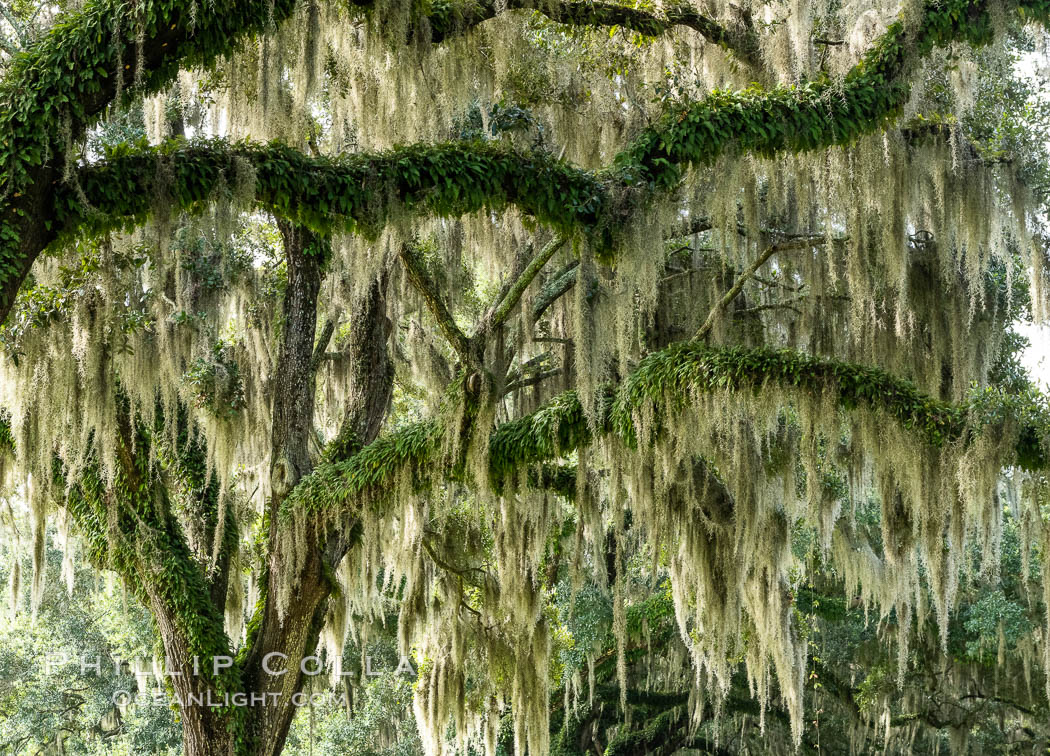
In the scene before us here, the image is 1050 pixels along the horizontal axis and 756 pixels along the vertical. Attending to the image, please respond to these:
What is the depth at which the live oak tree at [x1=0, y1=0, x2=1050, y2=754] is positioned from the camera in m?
5.79

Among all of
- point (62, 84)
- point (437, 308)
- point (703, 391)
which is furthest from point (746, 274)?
point (62, 84)

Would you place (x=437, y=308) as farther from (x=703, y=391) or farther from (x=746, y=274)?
(x=746, y=274)

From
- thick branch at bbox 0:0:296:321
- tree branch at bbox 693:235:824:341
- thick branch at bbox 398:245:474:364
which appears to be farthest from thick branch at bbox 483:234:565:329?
thick branch at bbox 0:0:296:321

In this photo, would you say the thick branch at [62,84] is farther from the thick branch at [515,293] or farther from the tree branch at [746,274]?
the tree branch at [746,274]

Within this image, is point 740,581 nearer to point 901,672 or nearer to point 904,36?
point 901,672

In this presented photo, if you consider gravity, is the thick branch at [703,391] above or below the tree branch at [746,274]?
below

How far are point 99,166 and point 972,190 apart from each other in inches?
233

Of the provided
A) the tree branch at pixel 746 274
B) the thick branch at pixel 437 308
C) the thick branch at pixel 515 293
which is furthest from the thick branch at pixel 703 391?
the tree branch at pixel 746 274

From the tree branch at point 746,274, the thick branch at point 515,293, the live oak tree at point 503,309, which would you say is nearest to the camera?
the live oak tree at point 503,309

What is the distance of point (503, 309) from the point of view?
7.00 m

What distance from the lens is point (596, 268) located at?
6238 millimetres

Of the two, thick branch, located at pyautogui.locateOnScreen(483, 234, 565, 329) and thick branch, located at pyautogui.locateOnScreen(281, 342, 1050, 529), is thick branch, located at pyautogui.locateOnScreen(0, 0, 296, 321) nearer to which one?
thick branch, located at pyautogui.locateOnScreen(483, 234, 565, 329)

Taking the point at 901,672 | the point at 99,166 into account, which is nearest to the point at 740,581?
the point at 901,672

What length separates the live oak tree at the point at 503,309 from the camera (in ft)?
19.0
